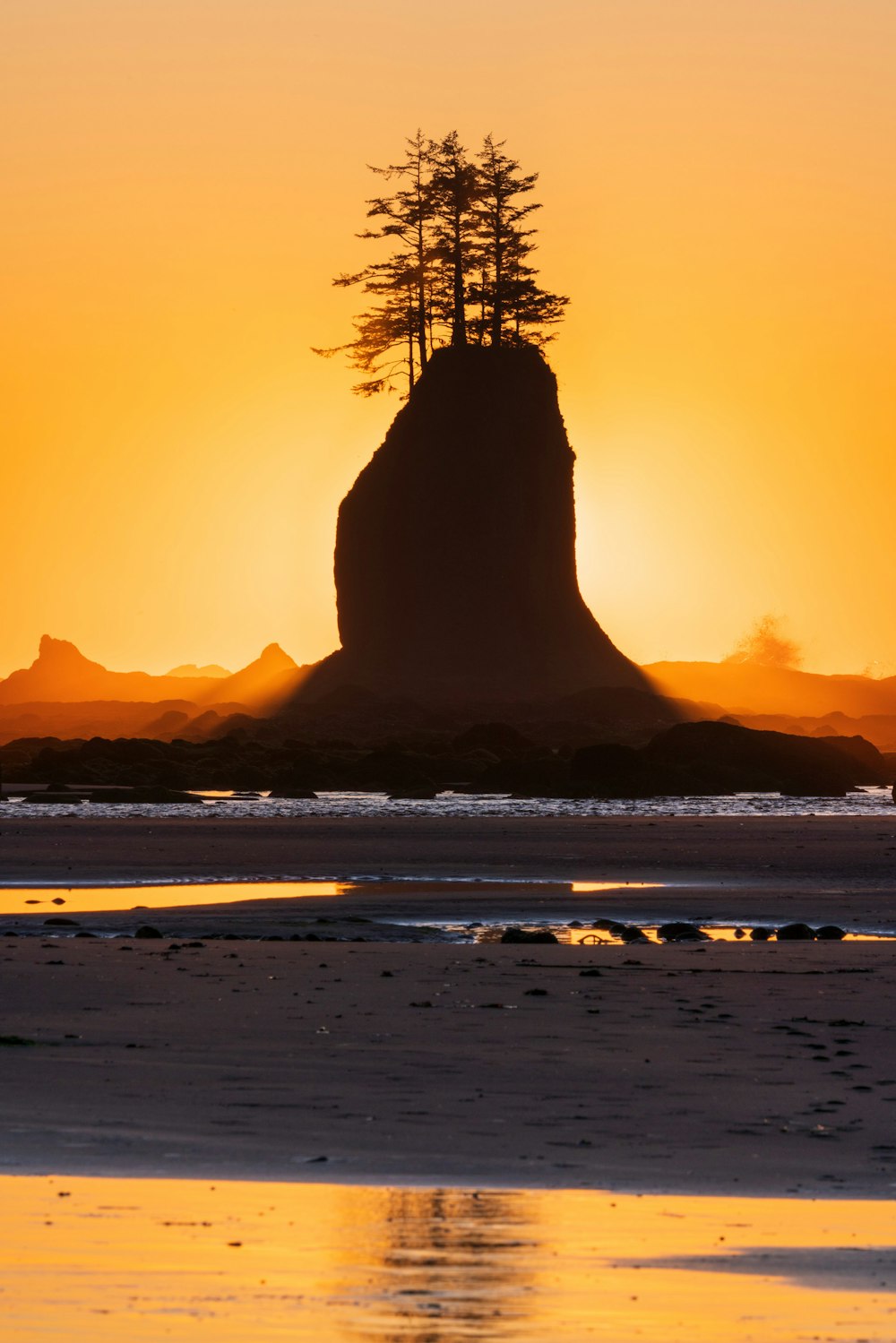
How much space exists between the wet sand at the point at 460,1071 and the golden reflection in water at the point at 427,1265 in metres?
0.51

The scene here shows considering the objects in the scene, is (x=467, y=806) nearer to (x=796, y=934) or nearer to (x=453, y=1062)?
(x=796, y=934)

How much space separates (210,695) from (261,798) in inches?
3328

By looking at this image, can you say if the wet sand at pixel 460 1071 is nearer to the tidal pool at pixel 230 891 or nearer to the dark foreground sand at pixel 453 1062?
the dark foreground sand at pixel 453 1062

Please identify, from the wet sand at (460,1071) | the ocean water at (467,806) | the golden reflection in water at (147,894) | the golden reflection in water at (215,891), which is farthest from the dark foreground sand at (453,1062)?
the ocean water at (467,806)

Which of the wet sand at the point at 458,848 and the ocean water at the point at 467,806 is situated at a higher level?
the ocean water at the point at 467,806

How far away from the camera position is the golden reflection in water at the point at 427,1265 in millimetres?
6555

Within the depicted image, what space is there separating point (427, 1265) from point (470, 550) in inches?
4595

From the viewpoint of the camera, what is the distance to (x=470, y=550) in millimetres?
123625

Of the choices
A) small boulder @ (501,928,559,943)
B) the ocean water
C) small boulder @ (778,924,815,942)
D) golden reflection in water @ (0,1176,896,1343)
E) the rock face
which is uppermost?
the rock face

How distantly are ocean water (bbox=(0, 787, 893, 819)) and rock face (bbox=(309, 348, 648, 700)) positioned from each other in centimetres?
3750

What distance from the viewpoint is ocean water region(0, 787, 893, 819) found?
200 feet

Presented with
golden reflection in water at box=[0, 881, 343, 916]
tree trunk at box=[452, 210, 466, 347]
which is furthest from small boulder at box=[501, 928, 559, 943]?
tree trunk at box=[452, 210, 466, 347]

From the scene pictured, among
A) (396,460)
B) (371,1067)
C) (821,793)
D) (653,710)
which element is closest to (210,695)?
(396,460)

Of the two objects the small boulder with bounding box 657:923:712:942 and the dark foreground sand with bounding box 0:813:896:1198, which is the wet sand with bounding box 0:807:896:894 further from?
the dark foreground sand with bounding box 0:813:896:1198
